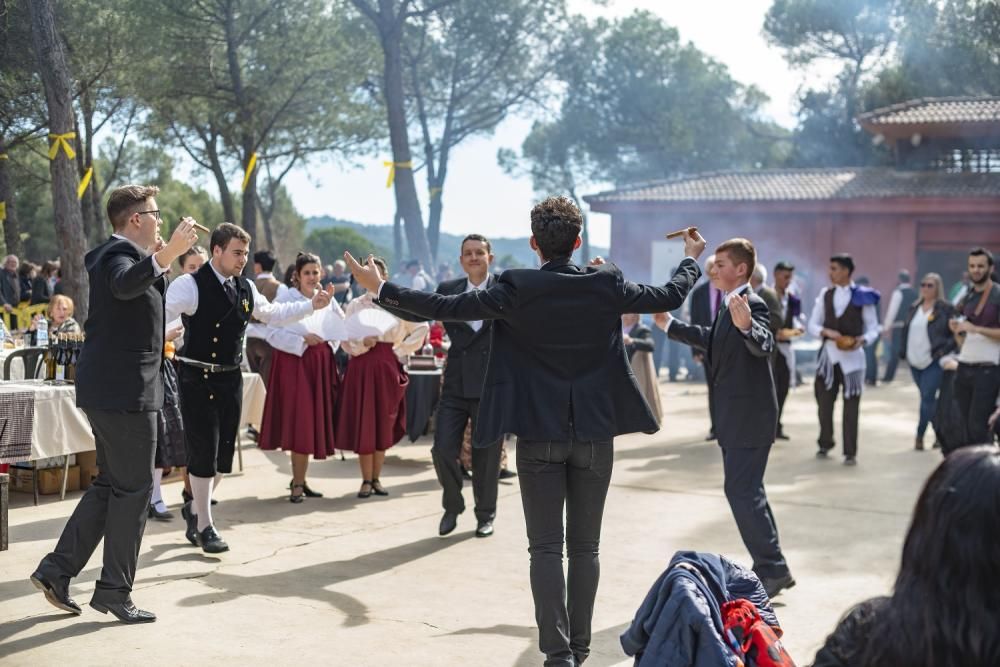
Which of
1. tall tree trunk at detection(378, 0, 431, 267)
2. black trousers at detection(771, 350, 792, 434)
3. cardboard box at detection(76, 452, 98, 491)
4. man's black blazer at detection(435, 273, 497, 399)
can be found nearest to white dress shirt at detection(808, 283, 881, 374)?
black trousers at detection(771, 350, 792, 434)

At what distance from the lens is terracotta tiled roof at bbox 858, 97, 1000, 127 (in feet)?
88.4

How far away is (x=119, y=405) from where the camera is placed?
182 inches

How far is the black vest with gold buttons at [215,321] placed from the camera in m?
5.91

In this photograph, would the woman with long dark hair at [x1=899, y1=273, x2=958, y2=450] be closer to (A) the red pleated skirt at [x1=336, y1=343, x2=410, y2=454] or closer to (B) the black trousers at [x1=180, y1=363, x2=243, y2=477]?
(A) the red pleated skirt at [x1=336, y1=343, x2=410, y2=454]

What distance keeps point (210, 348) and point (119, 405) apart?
1430 mm

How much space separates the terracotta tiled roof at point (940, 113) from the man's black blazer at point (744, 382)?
23943mm

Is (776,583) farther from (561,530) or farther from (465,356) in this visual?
(465,356)

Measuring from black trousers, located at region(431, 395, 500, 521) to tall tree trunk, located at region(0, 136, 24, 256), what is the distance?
5673 mm

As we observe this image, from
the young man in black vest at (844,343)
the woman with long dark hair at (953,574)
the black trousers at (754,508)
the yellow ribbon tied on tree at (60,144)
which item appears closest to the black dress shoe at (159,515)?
the black trousers at (754,508)

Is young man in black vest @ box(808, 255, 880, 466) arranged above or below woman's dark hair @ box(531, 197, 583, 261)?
below

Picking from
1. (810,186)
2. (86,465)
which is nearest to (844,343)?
(86,465)

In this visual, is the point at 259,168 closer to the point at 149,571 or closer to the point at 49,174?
the point at 49,174

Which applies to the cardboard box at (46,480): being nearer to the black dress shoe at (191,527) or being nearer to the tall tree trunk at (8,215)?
the black dress shoe at (191,527)

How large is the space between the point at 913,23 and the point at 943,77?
2.53 metres
